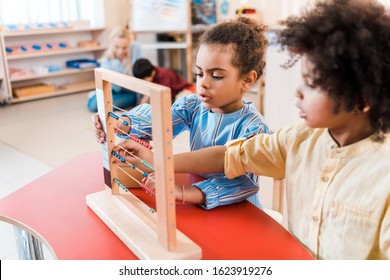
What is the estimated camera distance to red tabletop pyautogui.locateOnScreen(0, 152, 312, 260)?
792 millimetres

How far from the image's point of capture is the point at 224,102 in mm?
1106

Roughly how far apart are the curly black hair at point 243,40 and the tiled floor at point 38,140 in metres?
1.24

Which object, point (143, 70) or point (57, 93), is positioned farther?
point (57, 93)

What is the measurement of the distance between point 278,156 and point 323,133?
113 mm

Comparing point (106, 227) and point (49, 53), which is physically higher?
point (49, 53)

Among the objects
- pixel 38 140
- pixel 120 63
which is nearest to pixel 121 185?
pixel 38 140

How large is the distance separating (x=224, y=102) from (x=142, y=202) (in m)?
0.34

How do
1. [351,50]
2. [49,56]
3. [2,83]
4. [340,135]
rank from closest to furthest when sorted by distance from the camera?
[351,50] → [340,135] → [2,83] → [49,56]

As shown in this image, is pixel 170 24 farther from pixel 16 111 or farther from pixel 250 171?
pixel 250 171

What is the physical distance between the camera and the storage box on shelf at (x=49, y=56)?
15.3 feet

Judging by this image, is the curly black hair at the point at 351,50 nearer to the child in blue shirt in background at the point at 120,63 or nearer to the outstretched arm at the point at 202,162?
the outstretched arm at the point at 202,162

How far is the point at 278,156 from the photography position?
0.92 m

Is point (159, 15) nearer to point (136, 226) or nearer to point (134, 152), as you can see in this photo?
point (134, 152)
